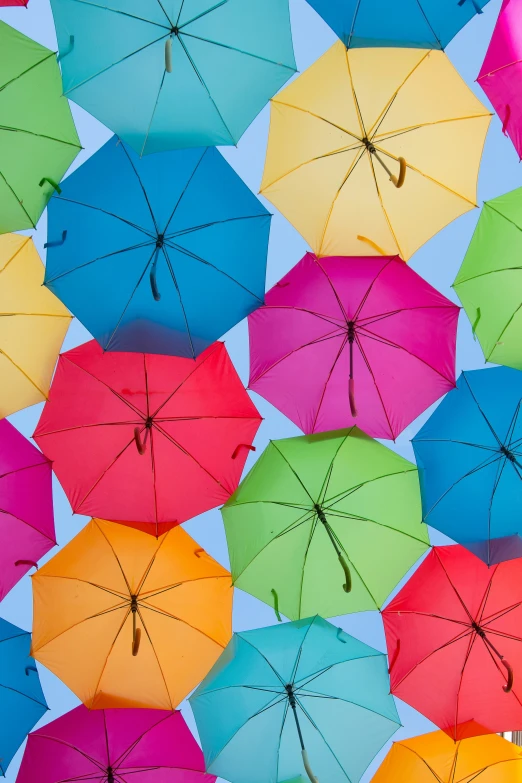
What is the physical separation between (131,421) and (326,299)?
1.87 meters

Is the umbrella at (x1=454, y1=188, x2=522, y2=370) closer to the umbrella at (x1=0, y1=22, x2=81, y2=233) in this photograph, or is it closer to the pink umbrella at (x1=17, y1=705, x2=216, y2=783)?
the umbrella at (x1=0, y1=22, x2=81, y2=233)

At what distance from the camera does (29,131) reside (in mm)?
6250

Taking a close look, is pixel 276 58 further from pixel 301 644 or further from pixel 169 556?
pixel 301 644

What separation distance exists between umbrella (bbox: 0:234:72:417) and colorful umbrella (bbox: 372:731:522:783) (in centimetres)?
415

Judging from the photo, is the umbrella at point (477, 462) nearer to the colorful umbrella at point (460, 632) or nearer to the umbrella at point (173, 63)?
the colorful umbrella at point (460, 632)

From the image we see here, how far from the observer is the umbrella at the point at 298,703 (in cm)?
661

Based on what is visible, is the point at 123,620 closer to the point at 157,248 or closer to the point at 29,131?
the point at 157,248

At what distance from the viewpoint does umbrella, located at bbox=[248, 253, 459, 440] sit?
656 cm

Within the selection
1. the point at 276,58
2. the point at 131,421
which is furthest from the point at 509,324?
the point at 131,421

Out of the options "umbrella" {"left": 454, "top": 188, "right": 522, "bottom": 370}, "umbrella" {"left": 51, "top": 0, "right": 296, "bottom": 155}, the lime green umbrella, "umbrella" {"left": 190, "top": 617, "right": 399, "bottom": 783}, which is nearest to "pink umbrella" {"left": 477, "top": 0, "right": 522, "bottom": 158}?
"umbrella" {"left": 454, "top": 188, "right": 522, "bottom": 370}

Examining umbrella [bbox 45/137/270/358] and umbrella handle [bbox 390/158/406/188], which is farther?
umbrella [bbox 45/137/270/358]

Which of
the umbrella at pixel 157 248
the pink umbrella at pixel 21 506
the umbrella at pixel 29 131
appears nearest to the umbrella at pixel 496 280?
the umbrella at pixel 157 248

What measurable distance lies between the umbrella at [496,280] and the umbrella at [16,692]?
4.53 metres

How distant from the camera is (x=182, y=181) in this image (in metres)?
6.18
